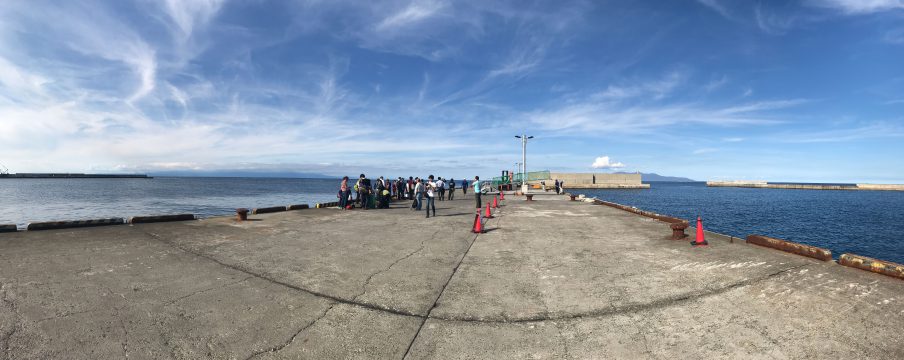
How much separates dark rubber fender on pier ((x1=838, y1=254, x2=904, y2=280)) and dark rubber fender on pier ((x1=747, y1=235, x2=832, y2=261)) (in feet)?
0.79

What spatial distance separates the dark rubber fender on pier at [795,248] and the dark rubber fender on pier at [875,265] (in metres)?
0.24

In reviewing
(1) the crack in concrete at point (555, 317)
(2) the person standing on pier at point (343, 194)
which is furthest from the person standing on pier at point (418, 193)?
(1) the crack in concrete at point (555, 317)

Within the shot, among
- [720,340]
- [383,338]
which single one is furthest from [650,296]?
[383,338]

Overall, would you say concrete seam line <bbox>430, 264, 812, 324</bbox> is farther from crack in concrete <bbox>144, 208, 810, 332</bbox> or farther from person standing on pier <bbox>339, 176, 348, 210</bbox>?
person standing on pier <bbox>339, 176, 348, 210</bbox>

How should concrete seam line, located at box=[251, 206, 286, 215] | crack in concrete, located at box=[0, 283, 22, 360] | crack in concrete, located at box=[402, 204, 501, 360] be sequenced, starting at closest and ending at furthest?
crack in concrete, located at box=[0, 283, 22, 360] → crack in concrete, located at box=[402, 204, 501, 360] → concrete seam line, located at box=[251, 206, 286, 215]

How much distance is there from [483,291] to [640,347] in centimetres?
235

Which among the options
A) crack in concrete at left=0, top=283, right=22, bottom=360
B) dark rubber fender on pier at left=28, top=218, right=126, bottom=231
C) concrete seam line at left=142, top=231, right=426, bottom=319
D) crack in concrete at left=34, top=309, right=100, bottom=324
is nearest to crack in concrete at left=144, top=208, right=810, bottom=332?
concrete seam line at left=142, top=231, right=426, bottom=319

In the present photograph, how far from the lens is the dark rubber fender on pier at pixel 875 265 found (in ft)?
18.0

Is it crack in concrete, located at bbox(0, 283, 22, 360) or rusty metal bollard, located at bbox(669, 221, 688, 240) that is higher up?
rusty metal bollard, located at bbox(669, 221, 688, 240)

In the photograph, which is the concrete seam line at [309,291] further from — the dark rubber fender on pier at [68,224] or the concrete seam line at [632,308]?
the dark rubber fender on pier at [68,224]

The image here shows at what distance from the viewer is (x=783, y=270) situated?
614 cm

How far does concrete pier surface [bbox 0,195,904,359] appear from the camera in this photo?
4.00 meters

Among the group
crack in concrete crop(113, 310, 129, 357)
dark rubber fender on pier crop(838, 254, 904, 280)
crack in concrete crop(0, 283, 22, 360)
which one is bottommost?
crack in concrete crop(113, 310, 129, 357)

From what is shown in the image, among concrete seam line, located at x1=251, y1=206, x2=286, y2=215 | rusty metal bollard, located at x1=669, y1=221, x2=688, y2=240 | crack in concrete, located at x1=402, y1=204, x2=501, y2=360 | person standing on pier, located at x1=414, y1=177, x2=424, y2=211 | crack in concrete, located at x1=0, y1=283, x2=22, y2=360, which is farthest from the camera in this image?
person standing on pier, located at x1=414, y1=177, x2=424, y2=211
